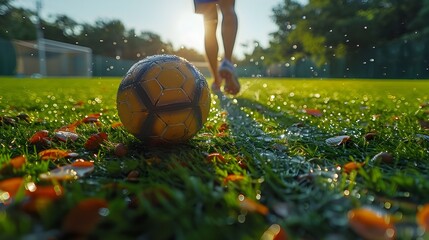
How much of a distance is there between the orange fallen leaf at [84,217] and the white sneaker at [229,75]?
370 cm

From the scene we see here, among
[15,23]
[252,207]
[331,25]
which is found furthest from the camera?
[15,23]

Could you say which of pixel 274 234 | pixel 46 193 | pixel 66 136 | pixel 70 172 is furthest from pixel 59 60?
pixel 274 234

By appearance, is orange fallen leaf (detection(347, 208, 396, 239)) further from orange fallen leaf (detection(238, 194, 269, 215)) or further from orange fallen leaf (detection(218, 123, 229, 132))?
orange fallen leaf (detection(218, 123, 229, 132))

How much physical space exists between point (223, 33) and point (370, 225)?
3.82 m

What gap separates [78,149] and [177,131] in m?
0.53

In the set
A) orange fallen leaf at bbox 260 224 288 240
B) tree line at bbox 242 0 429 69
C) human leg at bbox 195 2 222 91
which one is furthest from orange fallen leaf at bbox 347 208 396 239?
tree line at bbox 242 0 429 69

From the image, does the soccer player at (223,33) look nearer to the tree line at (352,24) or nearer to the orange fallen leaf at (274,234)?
the orange fallen leaf at (274,234)

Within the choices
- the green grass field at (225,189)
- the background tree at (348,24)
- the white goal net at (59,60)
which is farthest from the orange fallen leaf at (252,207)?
the white goal net at (59,60)

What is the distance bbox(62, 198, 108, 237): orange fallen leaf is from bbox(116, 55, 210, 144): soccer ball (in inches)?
35.3

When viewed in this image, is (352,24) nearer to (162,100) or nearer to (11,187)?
(162,100)

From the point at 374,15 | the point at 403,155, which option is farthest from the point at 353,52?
the point at 403,155

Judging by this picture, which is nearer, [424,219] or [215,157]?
[424,219]

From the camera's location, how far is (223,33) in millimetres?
4535

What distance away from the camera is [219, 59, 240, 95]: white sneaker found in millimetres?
4613
